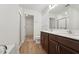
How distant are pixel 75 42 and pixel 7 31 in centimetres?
166

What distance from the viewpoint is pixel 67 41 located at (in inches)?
68.4

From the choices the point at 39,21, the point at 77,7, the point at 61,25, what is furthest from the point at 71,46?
the point at 39,21

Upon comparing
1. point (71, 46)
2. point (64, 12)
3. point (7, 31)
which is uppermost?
point (64, 12)

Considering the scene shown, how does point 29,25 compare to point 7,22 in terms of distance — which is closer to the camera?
point 7,22

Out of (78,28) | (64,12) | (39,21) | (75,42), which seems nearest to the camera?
(75,42)

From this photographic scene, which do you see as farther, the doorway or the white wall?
the doorway

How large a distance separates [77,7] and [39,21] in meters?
4.43

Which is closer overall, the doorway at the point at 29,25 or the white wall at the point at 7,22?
the white wall at the point at 7,22

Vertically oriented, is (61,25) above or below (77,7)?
below
